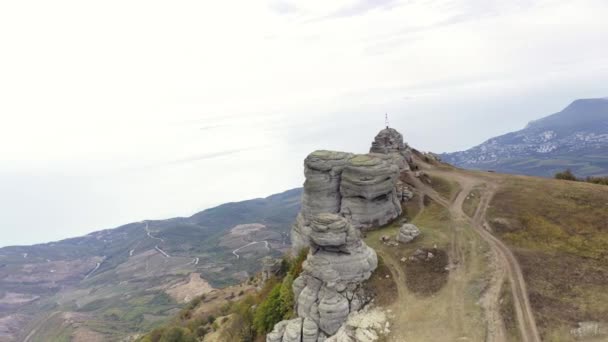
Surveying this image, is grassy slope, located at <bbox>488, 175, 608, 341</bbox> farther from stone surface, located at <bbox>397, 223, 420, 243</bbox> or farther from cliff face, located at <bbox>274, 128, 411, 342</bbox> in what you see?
cliff face, located at <bbox>274, 128, 411, 342</bbox>

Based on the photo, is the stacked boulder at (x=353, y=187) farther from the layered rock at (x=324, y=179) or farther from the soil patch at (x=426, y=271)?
the soil patch at (x=426, y=271)

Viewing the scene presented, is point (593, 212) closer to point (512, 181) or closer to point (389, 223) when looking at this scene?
point (512, 181)

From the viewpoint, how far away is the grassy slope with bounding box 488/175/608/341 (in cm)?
4019

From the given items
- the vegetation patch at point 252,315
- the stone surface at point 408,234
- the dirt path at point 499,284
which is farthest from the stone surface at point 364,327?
the stone surface at point 408,234

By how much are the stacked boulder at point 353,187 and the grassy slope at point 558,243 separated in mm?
16958

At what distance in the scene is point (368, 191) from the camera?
6550cm

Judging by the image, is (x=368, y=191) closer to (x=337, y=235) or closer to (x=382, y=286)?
(x=337, y=235)

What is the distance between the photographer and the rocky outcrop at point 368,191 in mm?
65500

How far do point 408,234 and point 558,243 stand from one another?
19.3 metres

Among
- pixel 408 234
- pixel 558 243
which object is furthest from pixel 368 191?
pixel 558 243

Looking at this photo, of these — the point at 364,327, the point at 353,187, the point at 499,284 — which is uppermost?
the point at 353,187

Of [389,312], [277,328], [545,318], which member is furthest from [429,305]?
[277,328]

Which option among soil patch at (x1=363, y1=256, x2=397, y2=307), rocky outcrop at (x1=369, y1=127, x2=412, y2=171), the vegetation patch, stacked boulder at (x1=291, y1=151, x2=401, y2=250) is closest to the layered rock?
stacked boulder at (x1=291, y1=151, x2=401, y2=250)

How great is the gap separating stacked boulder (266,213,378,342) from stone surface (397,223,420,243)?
779 cm
